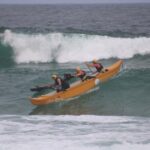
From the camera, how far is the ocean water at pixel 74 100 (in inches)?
507

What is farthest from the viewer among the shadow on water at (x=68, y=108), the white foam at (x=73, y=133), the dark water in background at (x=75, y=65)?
the dark water in background at (x=75, y=65)

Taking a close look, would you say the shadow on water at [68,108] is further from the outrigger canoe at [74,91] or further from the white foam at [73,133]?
the white foam at [73,133]

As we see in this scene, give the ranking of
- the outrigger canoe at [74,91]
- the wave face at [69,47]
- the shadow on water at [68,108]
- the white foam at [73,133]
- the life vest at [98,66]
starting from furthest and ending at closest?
the wave face at [69,47], the life vest at [98,66], the outrigger canoe at [74,91], the shadow on water at [68,108], the white foam at [73,133]

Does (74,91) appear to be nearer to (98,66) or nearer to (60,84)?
(60,84)

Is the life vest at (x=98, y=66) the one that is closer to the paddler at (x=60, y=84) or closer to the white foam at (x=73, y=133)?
the paddler at (x=60, y=84)

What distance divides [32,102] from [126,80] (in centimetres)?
642

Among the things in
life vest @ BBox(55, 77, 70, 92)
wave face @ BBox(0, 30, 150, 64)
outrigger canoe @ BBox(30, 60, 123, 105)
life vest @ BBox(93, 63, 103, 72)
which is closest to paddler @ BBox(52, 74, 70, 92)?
life vest @ BBox(55, 77, 70, 92)

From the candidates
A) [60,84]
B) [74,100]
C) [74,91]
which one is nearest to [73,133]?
[60,84]

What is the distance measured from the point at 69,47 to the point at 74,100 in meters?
15.0

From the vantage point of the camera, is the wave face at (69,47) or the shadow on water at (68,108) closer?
the shadow on water at (68,108)

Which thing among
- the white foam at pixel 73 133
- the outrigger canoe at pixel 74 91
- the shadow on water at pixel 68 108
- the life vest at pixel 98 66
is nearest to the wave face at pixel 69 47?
the life vest at pixel 98 66

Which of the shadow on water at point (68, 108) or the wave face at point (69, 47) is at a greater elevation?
the wave face at point (69, 47)

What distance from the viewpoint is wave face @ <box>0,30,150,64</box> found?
32.7 meters

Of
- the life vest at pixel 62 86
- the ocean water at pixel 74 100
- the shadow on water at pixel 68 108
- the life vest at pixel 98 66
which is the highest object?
the life vest at pixel 98 66
